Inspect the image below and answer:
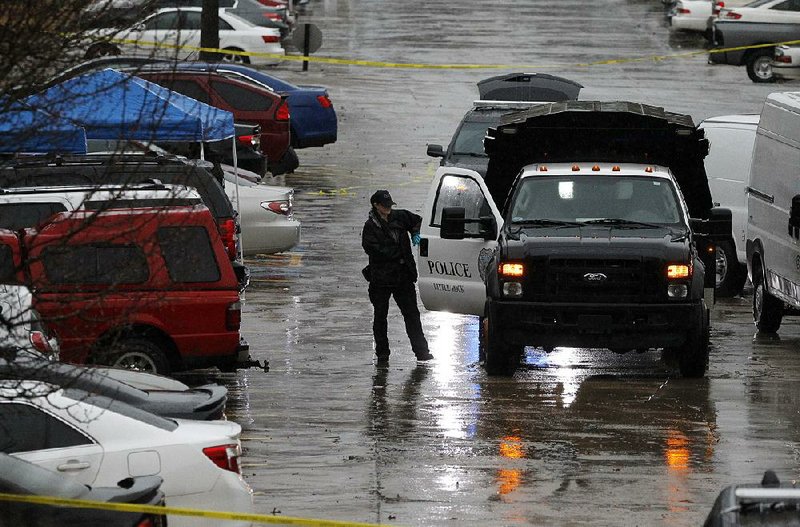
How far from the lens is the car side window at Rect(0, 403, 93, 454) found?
30.7 feet

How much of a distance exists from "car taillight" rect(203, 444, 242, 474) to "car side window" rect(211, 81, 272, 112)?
60.3ft

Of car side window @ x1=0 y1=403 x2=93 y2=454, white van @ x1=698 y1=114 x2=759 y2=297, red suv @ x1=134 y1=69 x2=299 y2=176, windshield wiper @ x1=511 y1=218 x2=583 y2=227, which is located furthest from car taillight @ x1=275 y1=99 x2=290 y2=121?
car side window @ x1=0 y1=403 x2=93 y2=454

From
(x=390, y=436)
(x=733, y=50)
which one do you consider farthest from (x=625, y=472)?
(x=733, y=50)

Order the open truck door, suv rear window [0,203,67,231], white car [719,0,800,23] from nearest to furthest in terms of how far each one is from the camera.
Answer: suv rear window [0,203,67,231] < the open truck door < white car [719,0,800,23]

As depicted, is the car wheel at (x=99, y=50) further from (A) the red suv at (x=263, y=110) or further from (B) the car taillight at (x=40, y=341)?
(A) the red suv at (x=263, y=110)

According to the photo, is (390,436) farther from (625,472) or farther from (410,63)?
(410,63)

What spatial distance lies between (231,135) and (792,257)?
6.45 meters

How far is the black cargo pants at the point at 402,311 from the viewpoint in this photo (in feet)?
55.7

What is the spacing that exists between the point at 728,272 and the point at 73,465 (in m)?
13.0

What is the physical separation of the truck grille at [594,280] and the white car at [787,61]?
23906mm

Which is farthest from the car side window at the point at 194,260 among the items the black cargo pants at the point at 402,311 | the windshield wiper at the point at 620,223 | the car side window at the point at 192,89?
the car side window at the point at 192,89

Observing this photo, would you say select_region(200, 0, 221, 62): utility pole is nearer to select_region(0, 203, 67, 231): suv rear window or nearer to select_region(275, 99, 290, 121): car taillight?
select_region(275, 99, 290, 121): car taillight

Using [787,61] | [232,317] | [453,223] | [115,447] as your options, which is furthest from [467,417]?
[787,61]

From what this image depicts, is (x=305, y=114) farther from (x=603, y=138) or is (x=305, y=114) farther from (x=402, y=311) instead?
(x=603, y=138)
